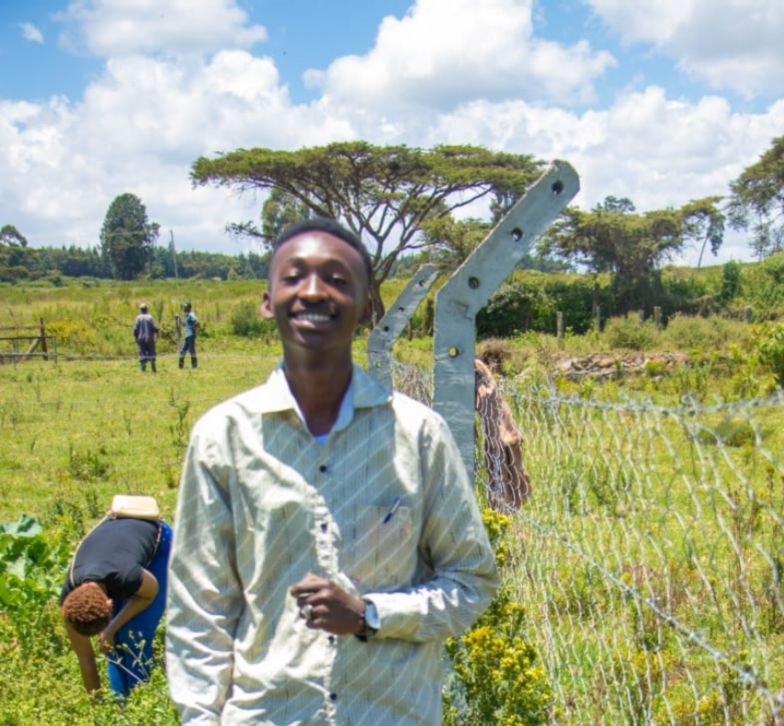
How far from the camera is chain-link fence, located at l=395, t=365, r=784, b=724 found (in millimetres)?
1835

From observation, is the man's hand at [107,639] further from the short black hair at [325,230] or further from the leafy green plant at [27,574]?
the short black hair at [325,230]

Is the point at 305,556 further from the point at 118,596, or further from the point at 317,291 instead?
the point at 118,596

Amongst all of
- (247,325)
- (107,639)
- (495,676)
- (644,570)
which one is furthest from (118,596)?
(247,325)

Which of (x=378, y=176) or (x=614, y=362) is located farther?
(x=378, y=176)

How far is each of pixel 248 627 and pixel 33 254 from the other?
91.2 meters

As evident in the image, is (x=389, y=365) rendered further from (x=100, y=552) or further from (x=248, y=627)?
(x=248, y=627)

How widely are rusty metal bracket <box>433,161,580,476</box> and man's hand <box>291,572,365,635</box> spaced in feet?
3.57

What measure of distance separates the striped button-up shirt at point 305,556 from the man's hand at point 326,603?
0.08 metres

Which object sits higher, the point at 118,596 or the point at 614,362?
the point at 118,596

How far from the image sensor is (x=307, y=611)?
1.50 m

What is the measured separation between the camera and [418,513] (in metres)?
1.65

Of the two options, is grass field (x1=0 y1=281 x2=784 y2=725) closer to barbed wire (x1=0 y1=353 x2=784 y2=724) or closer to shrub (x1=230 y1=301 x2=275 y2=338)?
barbed wire (x1=0 y1=353 x2=784 y2=724)

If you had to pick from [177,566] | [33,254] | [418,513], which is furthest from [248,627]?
[33,254]

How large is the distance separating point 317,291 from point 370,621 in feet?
1.79
